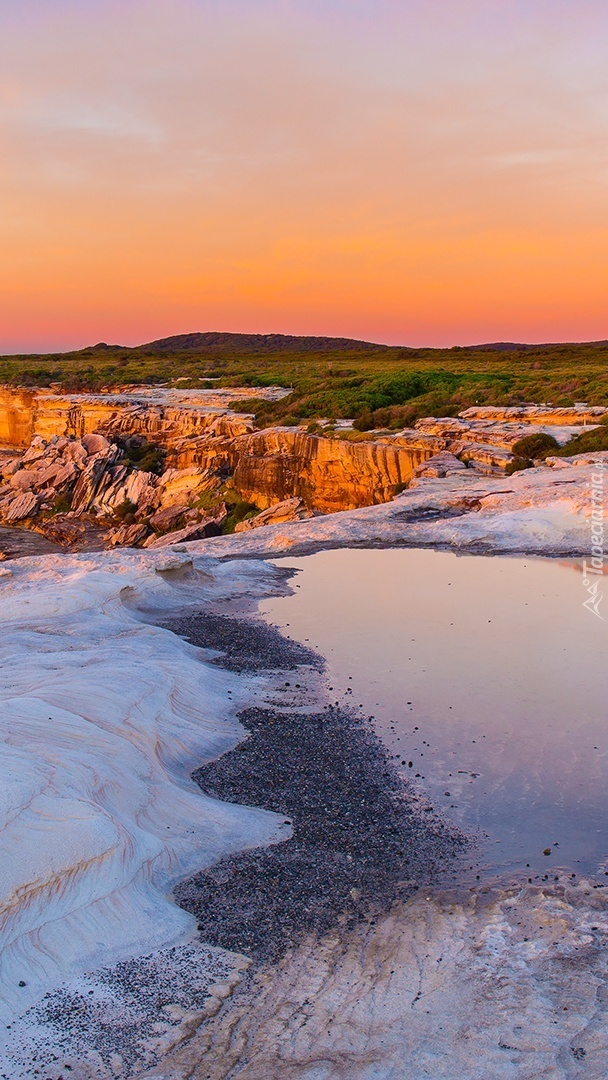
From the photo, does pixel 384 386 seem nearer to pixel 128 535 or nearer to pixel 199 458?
pixel 199 458

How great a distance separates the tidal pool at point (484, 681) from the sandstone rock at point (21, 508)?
1035 inches

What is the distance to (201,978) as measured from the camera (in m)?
5.45

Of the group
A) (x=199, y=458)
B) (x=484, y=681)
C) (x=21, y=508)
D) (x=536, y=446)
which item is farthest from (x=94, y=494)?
(x=484, y=681)

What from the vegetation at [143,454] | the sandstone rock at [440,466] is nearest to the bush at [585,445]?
the sandstone rock at [440,466]

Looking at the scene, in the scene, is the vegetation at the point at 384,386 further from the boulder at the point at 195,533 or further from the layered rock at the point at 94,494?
the boulder at the point at 195,533

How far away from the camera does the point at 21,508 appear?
40.8 metres

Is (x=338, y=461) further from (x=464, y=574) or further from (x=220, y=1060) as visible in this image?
(x=220, y=1060)

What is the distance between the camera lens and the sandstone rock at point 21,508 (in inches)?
1592

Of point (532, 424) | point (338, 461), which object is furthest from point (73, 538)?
point (532, 424)

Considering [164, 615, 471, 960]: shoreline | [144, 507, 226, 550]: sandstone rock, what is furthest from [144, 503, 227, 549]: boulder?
[164, 615, 471, 960]: shoreline

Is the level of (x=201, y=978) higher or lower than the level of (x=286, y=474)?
lower

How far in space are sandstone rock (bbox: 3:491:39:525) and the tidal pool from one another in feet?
86.2

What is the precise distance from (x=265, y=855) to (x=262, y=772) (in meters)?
1.56

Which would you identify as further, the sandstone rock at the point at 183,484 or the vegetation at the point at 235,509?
the sandstone rock at the point at 183,484
